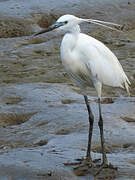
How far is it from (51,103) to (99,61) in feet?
7.21

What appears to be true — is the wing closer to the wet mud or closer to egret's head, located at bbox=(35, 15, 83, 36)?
egret's head, located at bbox=(35, 15, 83, 36)

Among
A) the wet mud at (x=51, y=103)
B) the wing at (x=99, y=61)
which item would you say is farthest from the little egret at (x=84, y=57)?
the wet mud at (x=51, y=103)

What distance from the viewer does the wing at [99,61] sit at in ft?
17.6

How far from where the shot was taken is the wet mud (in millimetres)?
5418

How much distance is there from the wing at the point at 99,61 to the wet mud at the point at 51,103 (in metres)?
0.84

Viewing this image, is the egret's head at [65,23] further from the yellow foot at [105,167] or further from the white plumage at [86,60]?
the yellow foot at [105,167]

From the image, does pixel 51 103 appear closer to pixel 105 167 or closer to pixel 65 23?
pixel 105 167

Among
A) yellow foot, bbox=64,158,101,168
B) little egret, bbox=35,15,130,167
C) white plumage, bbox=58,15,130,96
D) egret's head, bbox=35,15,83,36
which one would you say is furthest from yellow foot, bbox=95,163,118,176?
egret's head, bbox=35,15,83,36

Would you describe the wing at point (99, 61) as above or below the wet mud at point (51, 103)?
above

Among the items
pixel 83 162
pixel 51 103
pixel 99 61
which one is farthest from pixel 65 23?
pixel 51 103

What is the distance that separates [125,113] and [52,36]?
14.7 ft

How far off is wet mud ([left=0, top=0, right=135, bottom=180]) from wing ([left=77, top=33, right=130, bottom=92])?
2.74ft

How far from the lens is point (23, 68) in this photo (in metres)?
9.44

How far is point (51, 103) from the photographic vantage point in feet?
24.8
